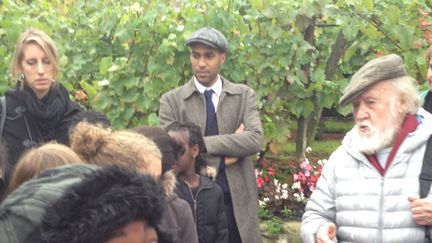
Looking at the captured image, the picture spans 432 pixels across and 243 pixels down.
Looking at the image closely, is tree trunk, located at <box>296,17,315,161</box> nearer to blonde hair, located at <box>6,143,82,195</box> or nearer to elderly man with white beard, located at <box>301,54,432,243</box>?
elderly man with white beard, located at <box>301,54,432,243</box>

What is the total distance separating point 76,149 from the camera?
3371 mm

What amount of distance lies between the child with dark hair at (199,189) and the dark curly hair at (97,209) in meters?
2.52

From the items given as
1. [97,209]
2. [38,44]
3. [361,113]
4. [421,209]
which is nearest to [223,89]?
[38,44]

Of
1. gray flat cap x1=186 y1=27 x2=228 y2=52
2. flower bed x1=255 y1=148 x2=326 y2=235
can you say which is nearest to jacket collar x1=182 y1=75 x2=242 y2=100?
gray flat cap x1=186 y1=27 x2=228 y2=52

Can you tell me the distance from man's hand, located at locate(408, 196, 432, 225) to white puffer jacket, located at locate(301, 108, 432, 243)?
0.13 ft

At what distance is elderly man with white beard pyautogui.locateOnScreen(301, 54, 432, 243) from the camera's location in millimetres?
3881

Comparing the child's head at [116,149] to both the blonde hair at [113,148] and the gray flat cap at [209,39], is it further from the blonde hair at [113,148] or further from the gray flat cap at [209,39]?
the gray flat cap at [209,39]

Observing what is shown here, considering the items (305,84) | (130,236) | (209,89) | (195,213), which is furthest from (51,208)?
(305,84)

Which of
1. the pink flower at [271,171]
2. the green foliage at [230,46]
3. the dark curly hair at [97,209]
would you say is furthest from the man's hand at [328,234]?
the pink flower at [271,171]

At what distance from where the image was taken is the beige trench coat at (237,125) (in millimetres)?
5348

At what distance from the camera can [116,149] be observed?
328 cm

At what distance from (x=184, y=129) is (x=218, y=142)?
1.30ft

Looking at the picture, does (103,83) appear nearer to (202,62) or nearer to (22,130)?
(202,62)

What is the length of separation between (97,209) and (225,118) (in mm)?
3632
